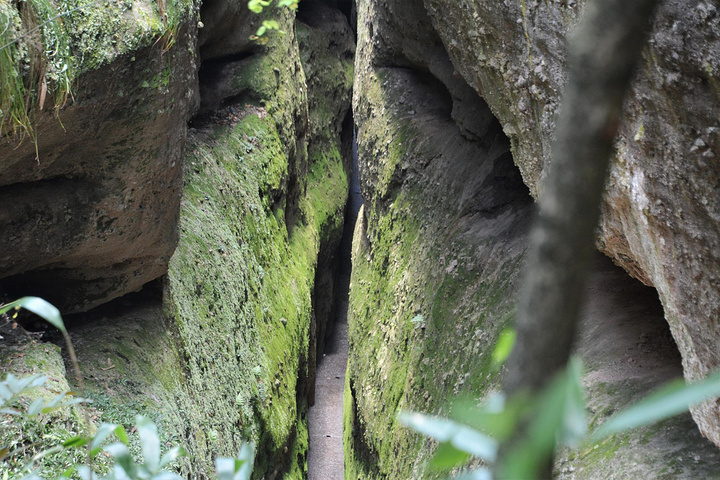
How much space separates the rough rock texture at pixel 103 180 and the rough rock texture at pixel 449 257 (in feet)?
6.52

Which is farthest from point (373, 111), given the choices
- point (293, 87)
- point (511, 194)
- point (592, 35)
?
point (592, 35)

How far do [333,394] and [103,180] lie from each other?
24.4 ft

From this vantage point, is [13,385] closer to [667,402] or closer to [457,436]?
[457,436]

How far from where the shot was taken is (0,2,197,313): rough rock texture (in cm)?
306

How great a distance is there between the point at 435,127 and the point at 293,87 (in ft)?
11.4

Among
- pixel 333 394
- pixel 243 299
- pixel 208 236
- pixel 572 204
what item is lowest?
pixel 333 394

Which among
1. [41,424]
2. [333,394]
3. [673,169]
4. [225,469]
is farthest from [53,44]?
[333,394]

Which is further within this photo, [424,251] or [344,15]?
[344,15]

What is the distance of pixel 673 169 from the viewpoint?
2.02 m

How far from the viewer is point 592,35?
53cm

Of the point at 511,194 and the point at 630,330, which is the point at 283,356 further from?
the point at 630,330

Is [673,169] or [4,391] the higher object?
[673,169]

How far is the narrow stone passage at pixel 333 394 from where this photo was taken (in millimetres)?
8391

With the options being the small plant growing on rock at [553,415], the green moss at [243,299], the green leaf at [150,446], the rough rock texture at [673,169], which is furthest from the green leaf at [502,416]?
the green moss at [243,299]
